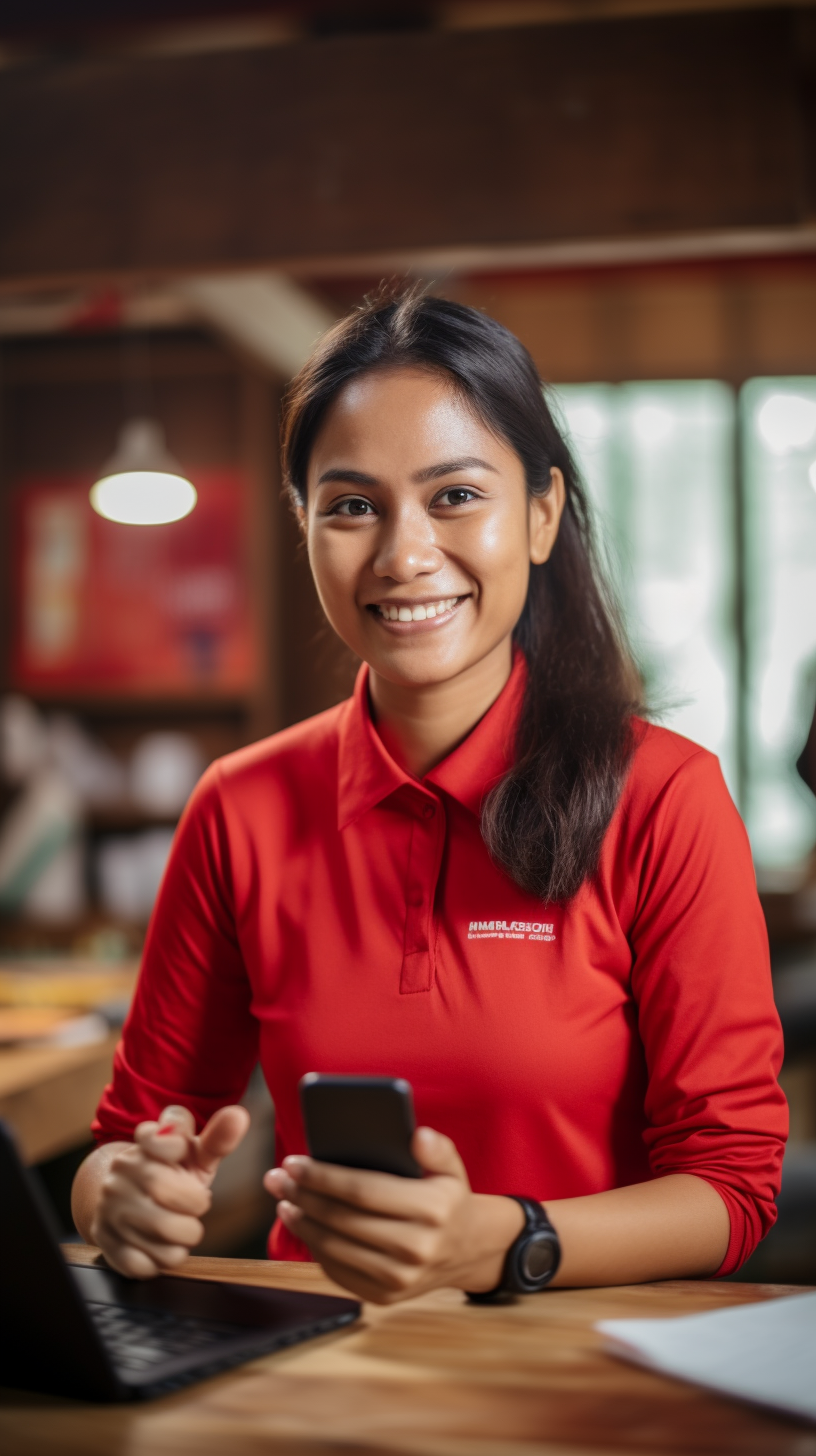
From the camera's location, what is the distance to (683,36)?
277 centimetres

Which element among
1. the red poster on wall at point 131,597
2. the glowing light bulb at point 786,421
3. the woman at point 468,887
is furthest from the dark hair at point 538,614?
the glowing light bulb at point 786,421

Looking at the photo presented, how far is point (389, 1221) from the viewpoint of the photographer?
0.92 meters

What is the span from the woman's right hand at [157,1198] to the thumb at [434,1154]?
0.19m

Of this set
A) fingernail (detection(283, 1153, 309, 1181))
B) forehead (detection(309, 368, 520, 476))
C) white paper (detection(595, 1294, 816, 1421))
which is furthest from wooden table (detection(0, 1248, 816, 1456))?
forehead (detection(309, 368, 520, 476))

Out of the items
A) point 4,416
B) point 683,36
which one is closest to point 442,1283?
point 683,36

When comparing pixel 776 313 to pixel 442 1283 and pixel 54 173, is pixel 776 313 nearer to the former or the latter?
pixel 54 173

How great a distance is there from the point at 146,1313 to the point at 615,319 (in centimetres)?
566

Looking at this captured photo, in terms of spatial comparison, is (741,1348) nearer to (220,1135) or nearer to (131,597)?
(220,1135)

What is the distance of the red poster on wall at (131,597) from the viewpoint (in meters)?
5.46

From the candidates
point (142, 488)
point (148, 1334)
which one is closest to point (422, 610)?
point (148, 1334)

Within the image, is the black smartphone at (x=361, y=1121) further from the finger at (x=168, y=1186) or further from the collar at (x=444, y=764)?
the collar at (x=444, y=764)

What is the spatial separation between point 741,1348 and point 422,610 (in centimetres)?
73

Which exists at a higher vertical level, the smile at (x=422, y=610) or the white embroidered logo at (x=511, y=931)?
the smile at (x=422, y=610)

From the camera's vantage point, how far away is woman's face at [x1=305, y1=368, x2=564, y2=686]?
134 cm
